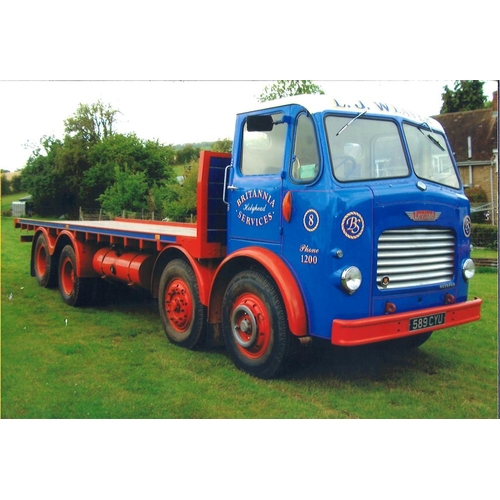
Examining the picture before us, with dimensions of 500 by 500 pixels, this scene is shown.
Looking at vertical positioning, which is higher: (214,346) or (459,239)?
(459,239)

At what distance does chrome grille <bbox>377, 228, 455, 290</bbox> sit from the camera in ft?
15.4

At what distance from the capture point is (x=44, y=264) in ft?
32.4

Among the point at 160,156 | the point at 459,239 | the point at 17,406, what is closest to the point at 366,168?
the point at 459,239

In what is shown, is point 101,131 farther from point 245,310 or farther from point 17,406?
point 17,406

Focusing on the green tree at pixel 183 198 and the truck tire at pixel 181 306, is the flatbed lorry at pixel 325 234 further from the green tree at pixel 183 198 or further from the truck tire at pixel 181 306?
the green tree at pixel 183 198

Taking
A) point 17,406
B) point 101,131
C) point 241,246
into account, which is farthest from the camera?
point 101,131

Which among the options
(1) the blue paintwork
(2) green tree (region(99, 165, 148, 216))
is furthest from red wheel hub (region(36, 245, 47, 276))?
(1) the blue paintwork

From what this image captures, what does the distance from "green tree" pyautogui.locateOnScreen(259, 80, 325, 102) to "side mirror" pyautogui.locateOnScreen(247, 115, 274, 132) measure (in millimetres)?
199

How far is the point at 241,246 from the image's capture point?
562 centimetres

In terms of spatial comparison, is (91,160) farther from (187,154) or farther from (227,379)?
(227,379)

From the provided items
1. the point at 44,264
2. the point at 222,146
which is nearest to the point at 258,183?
the point at 222,146

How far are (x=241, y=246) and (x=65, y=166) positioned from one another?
7.19 feet

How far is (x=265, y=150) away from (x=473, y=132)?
78.7 inches

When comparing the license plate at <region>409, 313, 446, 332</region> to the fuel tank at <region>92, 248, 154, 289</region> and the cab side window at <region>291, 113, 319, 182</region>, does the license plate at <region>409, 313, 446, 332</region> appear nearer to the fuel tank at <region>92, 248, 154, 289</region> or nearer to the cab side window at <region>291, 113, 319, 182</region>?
the cab side window at <region>291, 113, 319, 182</region>
